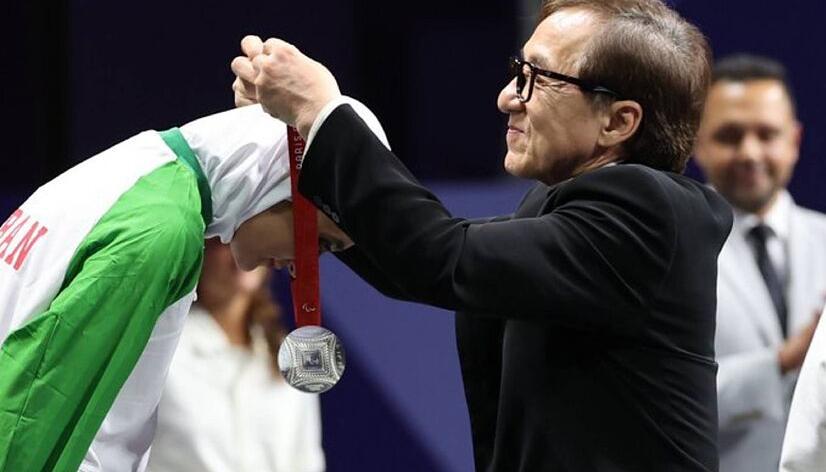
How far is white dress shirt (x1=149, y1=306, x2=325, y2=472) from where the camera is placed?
4340 millimetres

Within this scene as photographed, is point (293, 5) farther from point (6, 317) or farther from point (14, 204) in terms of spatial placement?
point (6, 317)

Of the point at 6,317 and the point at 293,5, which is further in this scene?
the point at 293,5

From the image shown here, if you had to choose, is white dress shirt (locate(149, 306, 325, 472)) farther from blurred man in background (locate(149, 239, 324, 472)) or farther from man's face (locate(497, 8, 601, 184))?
man's face (locate(497, 8, 601, 184))

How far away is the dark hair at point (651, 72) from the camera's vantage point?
233 cm

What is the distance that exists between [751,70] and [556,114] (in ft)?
7.51

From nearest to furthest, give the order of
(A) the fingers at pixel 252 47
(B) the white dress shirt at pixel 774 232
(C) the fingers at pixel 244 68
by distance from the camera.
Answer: (A) the fingers at pixel 252 47 < (C) the fingers at pixel 244 68 < (B) the white dress shirt at pixel 774 232

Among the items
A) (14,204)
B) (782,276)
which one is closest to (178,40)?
(14,204)

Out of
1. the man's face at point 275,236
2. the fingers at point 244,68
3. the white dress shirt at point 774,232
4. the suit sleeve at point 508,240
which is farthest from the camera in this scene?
the white dress shirt at point 774,232

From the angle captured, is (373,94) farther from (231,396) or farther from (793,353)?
(793,353)

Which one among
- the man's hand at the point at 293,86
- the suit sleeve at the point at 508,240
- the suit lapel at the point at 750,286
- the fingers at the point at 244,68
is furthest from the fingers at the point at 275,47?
the suit lapel at the point at 750,286

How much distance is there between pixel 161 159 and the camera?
2.69 metres

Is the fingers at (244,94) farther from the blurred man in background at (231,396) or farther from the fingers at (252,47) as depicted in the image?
the blurred man in background at (231,396)

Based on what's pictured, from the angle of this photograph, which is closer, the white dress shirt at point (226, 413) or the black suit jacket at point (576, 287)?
the black suit jacket at point (576, 287)

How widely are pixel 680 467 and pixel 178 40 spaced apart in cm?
345
